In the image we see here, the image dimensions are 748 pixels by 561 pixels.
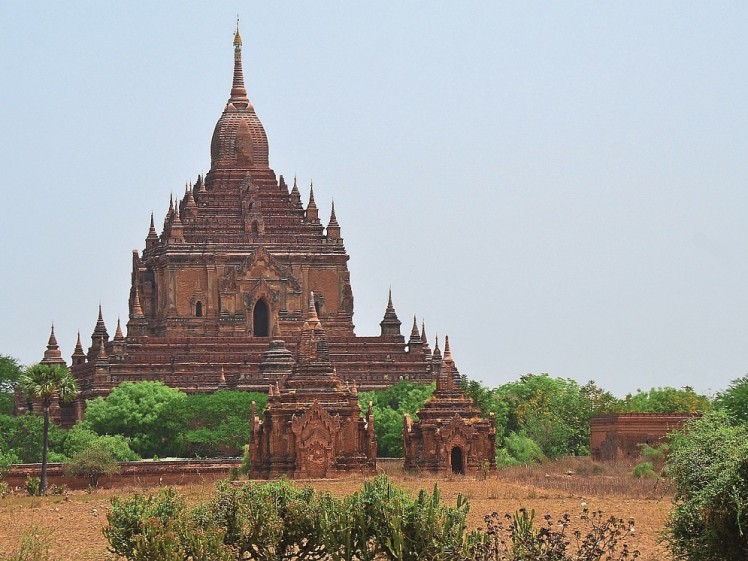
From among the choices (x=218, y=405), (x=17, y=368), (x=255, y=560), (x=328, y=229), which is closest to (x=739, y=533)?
(x=255, y=560)

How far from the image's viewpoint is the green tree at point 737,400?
63044 millimetres

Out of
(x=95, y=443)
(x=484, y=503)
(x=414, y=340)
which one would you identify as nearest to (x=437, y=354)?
(x=414, y=340)

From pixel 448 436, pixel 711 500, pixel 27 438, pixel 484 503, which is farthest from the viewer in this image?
pixel 27 438

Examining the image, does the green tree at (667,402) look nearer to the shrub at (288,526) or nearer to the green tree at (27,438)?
the green tree at (27,438)

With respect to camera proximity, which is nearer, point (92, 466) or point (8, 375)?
point (92, 466)

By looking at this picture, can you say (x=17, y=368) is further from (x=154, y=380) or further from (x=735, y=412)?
(x=735, y=412)

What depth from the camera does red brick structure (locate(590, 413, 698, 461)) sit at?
72.8 m

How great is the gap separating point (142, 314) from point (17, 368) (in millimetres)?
10946

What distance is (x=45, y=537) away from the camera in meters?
43.3

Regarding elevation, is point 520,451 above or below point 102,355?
below

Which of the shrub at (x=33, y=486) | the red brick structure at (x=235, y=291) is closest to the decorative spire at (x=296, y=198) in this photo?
the red brick structure at (x=235, y=291)

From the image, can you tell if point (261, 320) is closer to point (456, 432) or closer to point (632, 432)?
point (632, 432)

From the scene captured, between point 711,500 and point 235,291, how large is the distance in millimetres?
53482

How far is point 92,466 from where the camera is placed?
6738cm
